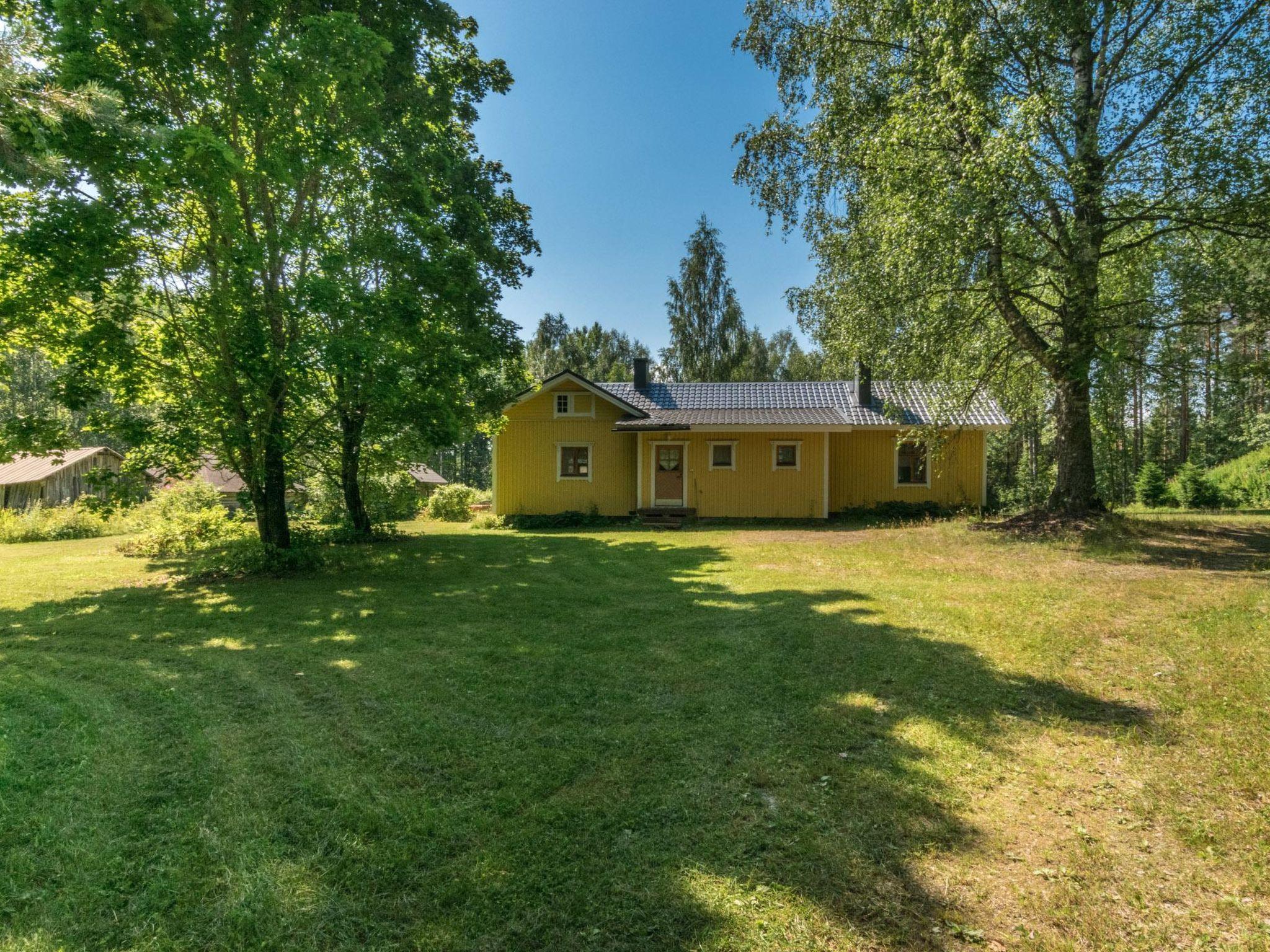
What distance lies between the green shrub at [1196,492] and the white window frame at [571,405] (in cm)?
1860

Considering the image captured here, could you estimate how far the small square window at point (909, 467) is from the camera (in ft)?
57.8

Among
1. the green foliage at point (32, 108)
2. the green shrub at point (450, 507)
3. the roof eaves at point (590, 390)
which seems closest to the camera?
the green foliage at point (32, 108)

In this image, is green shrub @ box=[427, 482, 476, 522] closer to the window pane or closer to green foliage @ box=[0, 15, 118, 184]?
the window pane

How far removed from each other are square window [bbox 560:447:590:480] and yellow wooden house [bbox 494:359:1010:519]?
0.09ft

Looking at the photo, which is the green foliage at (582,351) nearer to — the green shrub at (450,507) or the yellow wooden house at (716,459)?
the green shrub at (450,507)

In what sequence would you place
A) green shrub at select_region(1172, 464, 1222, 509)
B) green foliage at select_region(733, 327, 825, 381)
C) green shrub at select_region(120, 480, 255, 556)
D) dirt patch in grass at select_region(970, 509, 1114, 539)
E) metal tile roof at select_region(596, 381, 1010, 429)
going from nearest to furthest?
dirt patch in grass at select_region(970, 509, 1114, 539)
green shrub at select_region(120, 480, 255, 556)
metal tile roof at select_region(596, 381, 1010, 429)
green shrub at select_region(1172, 464, 1222, 509)
green foliage at select_region(733, 327, 825, 381)

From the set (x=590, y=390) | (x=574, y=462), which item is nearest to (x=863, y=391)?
(x=590, y=390)

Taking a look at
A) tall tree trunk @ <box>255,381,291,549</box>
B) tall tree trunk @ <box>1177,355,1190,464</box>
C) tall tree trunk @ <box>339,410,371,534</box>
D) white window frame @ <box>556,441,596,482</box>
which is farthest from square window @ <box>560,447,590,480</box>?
tall tree trunk @ <box>1177,355,1190,464</box>

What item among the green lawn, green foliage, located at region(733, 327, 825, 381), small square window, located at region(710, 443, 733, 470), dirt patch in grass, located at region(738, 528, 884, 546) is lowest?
the green lawn

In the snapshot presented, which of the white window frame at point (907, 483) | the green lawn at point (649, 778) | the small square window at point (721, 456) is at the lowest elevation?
the green lawn at point (649, 778)

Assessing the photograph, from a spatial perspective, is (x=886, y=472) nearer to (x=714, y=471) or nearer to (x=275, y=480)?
(x=714, y=471)

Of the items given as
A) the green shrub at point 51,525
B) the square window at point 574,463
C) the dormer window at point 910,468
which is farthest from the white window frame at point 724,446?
the green shrub at point 51,525

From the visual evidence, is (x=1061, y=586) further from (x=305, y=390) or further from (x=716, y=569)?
(x=305, y=390)

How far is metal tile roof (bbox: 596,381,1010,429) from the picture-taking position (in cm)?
1634
